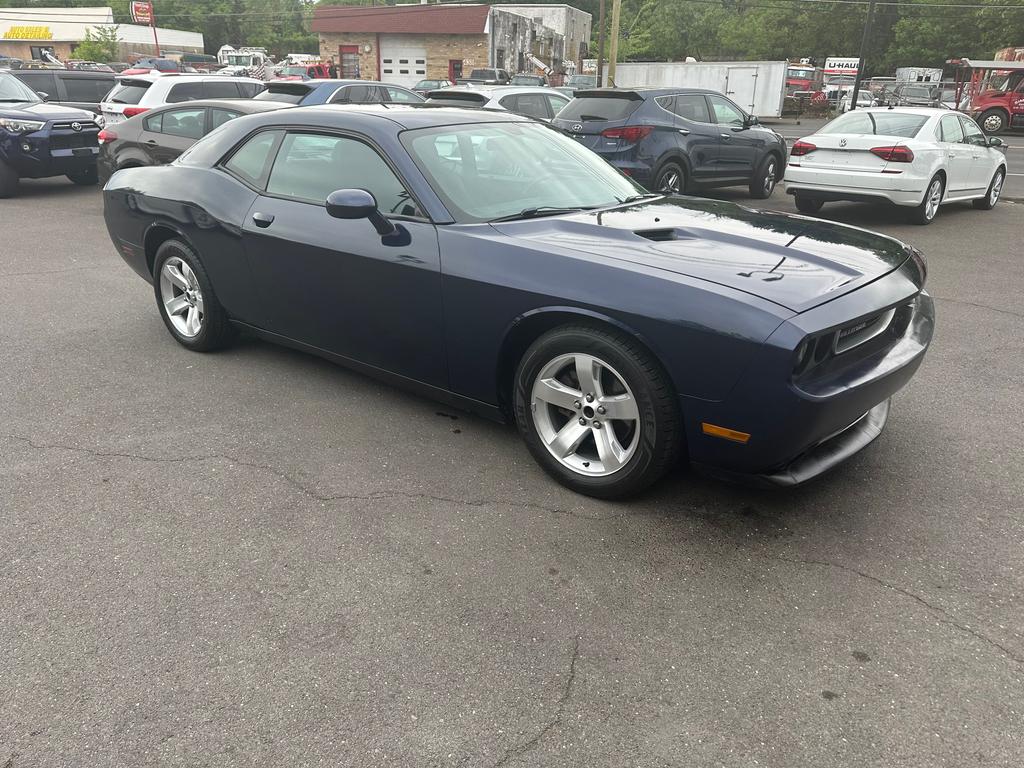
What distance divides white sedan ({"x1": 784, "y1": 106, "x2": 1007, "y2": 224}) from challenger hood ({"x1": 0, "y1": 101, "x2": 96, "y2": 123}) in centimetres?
998

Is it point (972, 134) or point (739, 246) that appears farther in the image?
point (972, 134)

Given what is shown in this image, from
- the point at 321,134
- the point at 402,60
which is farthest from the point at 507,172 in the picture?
the point at 402,60

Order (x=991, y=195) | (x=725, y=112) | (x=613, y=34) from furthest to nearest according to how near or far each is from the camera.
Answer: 1. (x=613, y=34)
2. (x=725, y=112)
3. (x=991, y=195)

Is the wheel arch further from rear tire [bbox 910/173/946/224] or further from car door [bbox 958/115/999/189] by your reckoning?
car door [bbox 958/115/999/189]

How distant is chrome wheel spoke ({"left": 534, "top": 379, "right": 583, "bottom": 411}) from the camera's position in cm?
329

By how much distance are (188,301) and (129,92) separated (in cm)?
870

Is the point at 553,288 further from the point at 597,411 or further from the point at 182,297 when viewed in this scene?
the point at 182,297

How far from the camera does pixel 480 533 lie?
123 inches

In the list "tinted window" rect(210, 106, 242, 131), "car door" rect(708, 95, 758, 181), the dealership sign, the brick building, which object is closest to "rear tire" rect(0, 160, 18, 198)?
"tinted window" rect(210, 106, 242, 131)

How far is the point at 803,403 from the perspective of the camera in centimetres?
275

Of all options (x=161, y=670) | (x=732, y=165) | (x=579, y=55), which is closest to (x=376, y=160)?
(x=161, y=670)

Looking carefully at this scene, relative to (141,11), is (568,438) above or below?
below

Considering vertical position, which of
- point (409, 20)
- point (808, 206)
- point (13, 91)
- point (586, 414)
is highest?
point (409, 20)

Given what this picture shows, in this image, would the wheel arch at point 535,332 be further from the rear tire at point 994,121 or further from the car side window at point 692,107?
the rear tire at point 994,121
